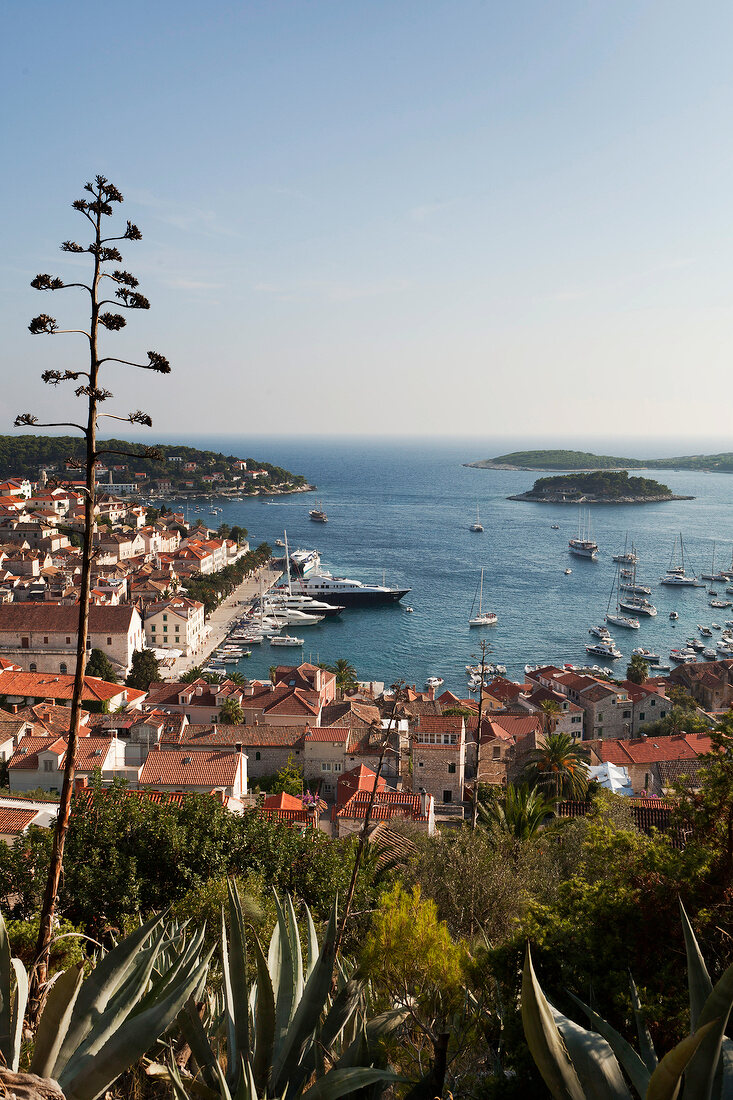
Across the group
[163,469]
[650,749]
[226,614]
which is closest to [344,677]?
[650,749]

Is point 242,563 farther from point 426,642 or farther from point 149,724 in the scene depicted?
point 149,724

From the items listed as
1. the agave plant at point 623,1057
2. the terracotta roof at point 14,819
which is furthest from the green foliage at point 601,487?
the agave plant at point 623,1057

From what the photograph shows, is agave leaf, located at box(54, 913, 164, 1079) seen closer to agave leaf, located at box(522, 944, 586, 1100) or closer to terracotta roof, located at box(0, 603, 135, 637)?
agave leaf, located at box(522, 944, 586, 1100)

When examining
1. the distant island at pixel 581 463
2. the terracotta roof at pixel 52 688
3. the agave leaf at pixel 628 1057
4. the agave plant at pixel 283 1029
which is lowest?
the terracotta roof at pixel 52 688

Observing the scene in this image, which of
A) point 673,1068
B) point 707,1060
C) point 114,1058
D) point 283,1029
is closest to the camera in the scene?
point 673,1068

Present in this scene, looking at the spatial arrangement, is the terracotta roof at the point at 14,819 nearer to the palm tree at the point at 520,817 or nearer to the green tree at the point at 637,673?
the palm tree at the point at 520,817

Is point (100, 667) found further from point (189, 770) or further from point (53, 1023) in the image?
point (53, 1023)
